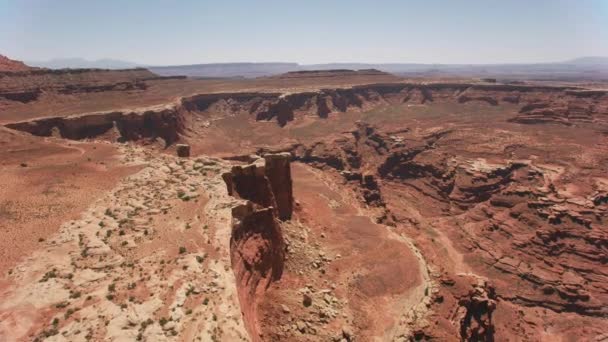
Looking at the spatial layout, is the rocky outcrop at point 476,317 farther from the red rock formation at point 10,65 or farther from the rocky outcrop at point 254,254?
the red rock formation at point 10,65

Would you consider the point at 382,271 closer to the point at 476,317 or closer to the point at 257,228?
the point at 476,317

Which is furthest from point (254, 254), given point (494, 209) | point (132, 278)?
point (494, 209)

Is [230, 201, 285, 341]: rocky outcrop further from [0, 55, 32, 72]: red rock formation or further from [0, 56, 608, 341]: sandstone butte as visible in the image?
[0, 55, 32, 72]: red rock formation

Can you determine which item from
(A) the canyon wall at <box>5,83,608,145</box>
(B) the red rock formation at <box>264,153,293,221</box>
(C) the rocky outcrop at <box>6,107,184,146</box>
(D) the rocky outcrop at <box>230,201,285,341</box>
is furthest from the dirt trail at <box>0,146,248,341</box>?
(A) the canyon wall at <box>5,83,608,145</box>

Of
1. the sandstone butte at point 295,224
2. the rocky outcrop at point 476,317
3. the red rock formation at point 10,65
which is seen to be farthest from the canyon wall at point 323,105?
the rocky outcrop at point 476,317

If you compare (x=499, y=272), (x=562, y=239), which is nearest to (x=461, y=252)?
(x=499, y=272)
